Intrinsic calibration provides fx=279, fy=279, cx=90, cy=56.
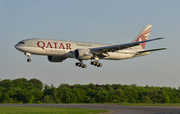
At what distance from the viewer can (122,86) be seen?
114 metres

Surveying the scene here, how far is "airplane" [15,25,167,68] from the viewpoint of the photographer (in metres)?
50.6

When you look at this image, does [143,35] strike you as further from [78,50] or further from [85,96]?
[85,96]

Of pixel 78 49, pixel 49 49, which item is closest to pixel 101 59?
pixel 78 49

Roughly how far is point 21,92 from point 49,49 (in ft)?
142

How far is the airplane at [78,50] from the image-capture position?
50594 mm

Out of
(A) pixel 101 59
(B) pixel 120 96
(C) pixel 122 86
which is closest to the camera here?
(A) pixel 101 59

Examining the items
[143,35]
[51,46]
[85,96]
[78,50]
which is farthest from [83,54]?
[85,96]

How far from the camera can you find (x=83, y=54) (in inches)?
2067

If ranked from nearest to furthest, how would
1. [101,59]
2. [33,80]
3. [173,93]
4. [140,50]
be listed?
[101,59] → [140,50] → [173,93] → [33,80]

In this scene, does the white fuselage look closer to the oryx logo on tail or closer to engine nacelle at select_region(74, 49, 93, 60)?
engine nacelle at select_region(74, 49, 93, 60)

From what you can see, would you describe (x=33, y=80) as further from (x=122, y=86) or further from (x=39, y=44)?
(x=39, y=44)

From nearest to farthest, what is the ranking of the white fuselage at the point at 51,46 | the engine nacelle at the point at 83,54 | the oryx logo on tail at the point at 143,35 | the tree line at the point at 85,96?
1. the white fuselage at the point at 51,46
2. the engine nacelle at the point at 83,54
3. the oryx logo on tail at the point at 143,35
4. the tree line at the point at 85,96

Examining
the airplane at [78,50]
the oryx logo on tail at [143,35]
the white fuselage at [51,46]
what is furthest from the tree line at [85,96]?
the white fuselage at [51,46]

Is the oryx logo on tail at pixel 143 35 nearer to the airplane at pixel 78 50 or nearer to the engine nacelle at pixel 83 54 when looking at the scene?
the airplane at pixel 78 50
